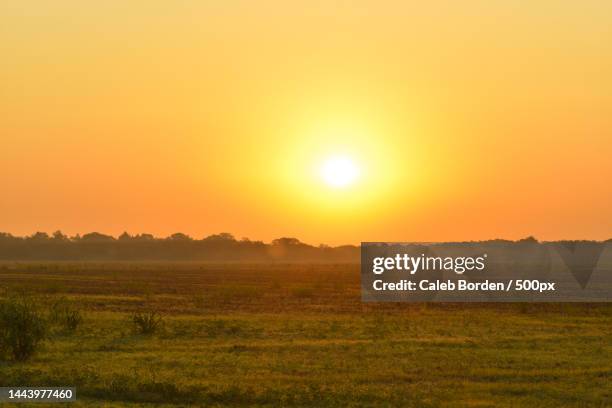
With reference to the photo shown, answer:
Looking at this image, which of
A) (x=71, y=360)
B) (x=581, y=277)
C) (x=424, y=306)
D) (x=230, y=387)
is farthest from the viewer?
(x=581, y=277)

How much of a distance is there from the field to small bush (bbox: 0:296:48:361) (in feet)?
2.11

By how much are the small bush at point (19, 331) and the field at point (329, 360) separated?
64cm

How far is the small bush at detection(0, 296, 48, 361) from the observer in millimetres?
28969

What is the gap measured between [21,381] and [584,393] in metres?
16.1

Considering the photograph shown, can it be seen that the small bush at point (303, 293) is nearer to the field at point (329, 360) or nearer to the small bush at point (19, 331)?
the field at point (329, 360)

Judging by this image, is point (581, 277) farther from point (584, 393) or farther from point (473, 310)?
point (584, 393)

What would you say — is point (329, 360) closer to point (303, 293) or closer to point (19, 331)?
point (19, 331)

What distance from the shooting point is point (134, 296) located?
2707 inches

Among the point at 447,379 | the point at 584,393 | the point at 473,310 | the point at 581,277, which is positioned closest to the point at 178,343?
the point at 447,379

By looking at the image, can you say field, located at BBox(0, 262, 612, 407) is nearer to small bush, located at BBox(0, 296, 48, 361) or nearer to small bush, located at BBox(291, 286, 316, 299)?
small bush, located at BBox(0, 296, 48, 361)

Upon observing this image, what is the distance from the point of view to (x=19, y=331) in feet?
95.8

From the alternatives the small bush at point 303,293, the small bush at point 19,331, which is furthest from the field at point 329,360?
the small bush at point 303,293

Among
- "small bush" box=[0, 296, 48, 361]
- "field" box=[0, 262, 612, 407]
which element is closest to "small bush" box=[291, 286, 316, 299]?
"field" box=[0, 262, 612, 407]

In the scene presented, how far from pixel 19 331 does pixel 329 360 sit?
34.9 ft
